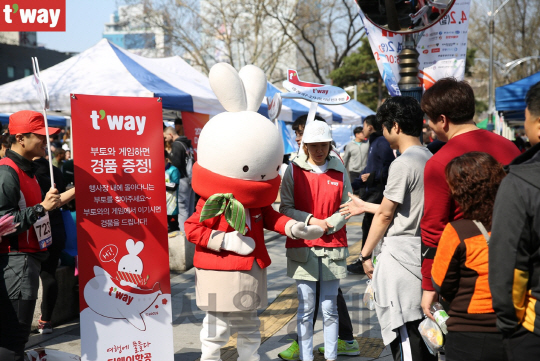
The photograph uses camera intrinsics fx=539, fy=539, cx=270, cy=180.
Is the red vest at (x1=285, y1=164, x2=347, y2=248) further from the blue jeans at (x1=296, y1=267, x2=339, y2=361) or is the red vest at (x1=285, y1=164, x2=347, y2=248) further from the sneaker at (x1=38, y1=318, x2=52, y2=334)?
the sneaker at (x1=38, y1=318, x2=52, y2=334)

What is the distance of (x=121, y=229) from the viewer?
12.9ft

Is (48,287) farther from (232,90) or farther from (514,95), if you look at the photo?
(514,95)

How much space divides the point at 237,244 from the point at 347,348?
1.60 metres

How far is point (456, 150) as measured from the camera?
2861 mm

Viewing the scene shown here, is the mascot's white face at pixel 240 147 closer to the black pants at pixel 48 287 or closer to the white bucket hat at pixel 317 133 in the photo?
the white bucket hat at pixel 317 133

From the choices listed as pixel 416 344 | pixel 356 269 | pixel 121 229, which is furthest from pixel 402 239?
pixel 356 269

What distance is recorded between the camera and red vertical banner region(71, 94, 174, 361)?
3.81 meters

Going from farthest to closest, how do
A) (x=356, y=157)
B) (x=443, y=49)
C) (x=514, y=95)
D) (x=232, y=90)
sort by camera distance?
(x=356, y=157) → (x=514, y=95) → (x=443, y=49) → (x=232, y=90)

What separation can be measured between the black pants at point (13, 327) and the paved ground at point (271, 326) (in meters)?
1.12

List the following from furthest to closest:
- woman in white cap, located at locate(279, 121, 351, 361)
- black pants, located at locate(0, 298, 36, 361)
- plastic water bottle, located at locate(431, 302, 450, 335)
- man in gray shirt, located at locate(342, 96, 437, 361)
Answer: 1. woman in white cap, located at locate(279, 121, 351, 361)
2. black pants, located at locate(0, 298, 36, 361)
3. man in gray shirt, located at locate(342, 96, 437, 361)
4. plastic water bottle, located at locate(431, 302, 450, 335)

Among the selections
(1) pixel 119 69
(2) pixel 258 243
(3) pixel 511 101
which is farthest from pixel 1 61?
(2) pixel 258 243

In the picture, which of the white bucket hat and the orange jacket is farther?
the white bucket hat

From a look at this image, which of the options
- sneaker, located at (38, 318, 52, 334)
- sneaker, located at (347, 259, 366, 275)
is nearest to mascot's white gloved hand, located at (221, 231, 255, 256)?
sneaker, located at (38, 318, 52, 334)

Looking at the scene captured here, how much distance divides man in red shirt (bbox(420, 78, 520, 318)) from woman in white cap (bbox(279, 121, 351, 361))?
3.99 ft
